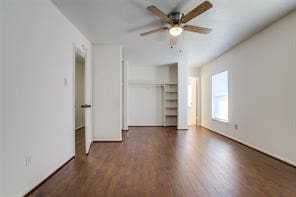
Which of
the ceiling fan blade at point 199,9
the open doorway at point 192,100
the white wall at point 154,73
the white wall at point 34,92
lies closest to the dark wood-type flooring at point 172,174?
the white wall at point 34,92

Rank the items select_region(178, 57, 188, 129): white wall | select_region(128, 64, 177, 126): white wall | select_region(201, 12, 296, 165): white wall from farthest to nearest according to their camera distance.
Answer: select_region(128, 64, 177, 126): white wall, select_region(178, 57, 188, 129): white wall, select_region(201, 12, 296, 165): white wall

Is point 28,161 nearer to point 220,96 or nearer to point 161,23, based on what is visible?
point 161,23

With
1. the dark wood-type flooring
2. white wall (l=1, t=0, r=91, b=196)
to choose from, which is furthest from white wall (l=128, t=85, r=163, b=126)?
white wall (l=1, t=0, r=91, b=196)

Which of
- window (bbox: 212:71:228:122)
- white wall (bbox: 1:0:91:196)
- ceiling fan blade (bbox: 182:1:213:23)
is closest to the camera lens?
white wall (bbox: 1:0:91:196)

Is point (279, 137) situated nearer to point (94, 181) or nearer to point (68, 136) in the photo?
point (94, 181)

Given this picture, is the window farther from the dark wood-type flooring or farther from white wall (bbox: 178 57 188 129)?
the dark wood-type flooring

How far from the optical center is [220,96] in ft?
21.0

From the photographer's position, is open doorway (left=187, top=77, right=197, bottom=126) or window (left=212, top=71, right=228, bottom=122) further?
open doorway (left=187, top=77, right=197, bottom=126)

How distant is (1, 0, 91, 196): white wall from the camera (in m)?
1.98

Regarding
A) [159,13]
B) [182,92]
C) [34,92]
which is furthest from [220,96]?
[34,92]

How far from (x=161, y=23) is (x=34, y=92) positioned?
7.77ft

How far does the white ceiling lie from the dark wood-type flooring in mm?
2444

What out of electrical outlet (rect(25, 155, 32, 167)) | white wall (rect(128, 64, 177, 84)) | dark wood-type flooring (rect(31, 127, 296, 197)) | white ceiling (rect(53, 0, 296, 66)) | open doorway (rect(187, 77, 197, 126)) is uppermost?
white ceiling (rect(53, 0, 296, 66))

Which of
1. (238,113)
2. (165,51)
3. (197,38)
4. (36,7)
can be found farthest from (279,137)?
(36,7)
